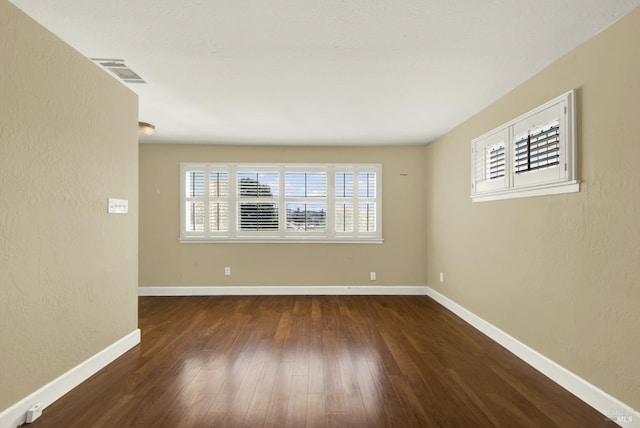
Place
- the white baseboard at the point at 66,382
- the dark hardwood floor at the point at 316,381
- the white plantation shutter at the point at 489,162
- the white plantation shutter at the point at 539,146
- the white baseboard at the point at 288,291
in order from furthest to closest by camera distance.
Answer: the white baseboard at the point at 288,291
the white plantation shutter at the point at 489,162
the white plantation shutter at the point at 539,146
the dark hardwood floor at the point at 316,381
the white baseboard at the point at 66,382

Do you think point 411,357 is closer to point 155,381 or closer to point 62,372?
point 155,381

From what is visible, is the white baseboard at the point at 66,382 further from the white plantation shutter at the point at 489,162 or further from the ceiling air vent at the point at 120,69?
the white plantation shutter at the point at 489,162

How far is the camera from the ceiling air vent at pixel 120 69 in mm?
2559

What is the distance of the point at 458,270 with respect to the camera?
4242 millimetres

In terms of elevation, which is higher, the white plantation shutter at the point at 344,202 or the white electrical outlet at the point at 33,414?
the white plantation shutter at the point at 344,202

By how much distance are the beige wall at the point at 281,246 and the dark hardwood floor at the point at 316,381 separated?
1357mm

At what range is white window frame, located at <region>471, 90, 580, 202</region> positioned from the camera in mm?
2365

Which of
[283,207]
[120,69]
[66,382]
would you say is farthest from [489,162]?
[66,382]

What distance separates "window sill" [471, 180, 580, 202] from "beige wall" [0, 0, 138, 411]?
3659 millimetres

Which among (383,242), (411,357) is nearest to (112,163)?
(411,357)

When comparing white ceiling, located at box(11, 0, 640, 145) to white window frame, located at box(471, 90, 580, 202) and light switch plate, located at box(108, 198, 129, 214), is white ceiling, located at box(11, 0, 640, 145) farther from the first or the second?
light switch plate, located at box(108, 198, 129, 214)

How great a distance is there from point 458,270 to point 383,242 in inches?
53.9

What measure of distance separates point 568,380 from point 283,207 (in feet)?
13.3

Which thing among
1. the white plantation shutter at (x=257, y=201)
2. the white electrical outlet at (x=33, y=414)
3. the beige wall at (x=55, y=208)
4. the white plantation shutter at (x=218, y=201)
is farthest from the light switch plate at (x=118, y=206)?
the white plantation shutter at (x=257, y=201)
